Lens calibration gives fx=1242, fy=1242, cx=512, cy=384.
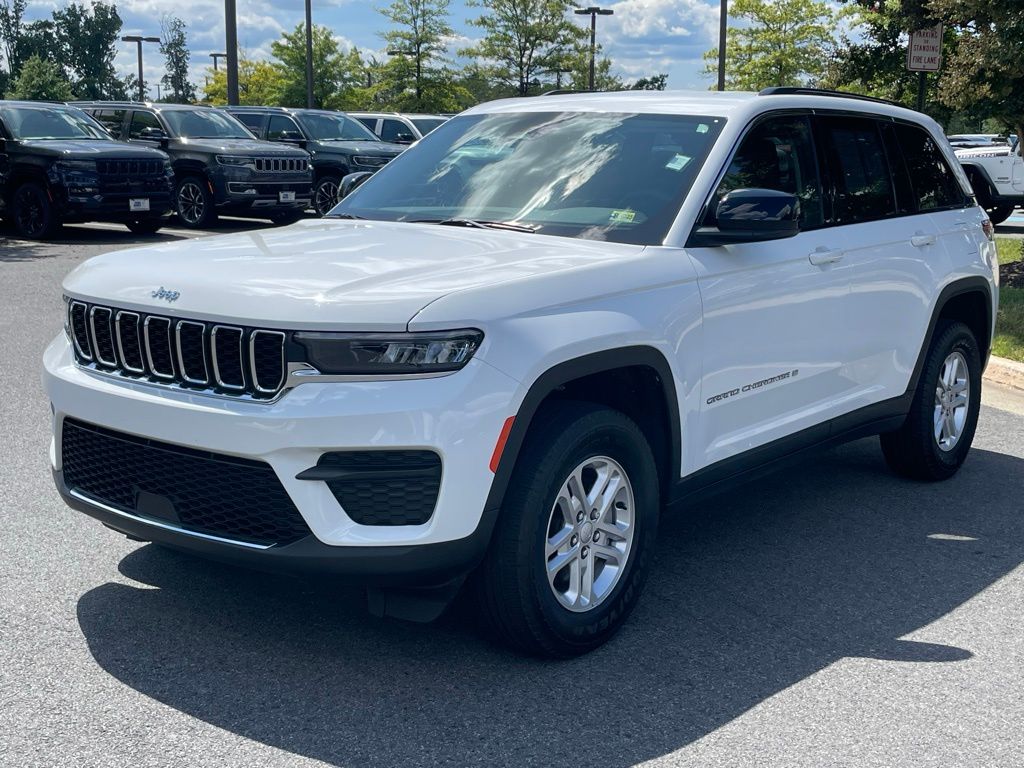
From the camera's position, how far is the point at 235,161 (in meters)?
18.9

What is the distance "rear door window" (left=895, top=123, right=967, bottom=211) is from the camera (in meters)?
6.18

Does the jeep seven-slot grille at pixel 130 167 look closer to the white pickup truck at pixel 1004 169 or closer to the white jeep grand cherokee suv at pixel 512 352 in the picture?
the white jeep grand cherokee suv at pixel 512 352

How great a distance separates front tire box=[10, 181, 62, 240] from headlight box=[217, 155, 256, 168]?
2640mm

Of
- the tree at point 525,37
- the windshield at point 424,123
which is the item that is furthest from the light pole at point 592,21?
the windshield at point 424,123

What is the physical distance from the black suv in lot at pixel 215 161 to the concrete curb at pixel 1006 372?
12.6 m

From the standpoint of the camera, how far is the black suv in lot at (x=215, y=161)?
18.9m

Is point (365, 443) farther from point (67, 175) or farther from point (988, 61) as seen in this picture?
point (67, 175)

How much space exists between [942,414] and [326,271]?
3828 millimetres

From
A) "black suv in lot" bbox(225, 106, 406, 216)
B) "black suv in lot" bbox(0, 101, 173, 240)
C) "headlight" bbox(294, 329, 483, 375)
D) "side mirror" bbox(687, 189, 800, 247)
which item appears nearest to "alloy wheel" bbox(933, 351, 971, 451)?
"side mirror" bbox(687, 189, 800, 247)

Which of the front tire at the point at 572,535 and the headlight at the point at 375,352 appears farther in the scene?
the front tire at the point at 572,535

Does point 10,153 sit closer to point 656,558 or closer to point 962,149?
point 656,558

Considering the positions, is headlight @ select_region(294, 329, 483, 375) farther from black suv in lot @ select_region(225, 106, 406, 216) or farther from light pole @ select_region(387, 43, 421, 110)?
light pole @ select_region(387, 43, 421, 110)

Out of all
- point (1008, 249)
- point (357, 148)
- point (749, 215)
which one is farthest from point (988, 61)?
point (357, 148)

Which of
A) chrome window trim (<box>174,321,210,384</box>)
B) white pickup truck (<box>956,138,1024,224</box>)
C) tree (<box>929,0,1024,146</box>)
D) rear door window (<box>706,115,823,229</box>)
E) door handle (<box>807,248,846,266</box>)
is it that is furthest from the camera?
white pickup truck (<box>956,138,1024,224</box>)
